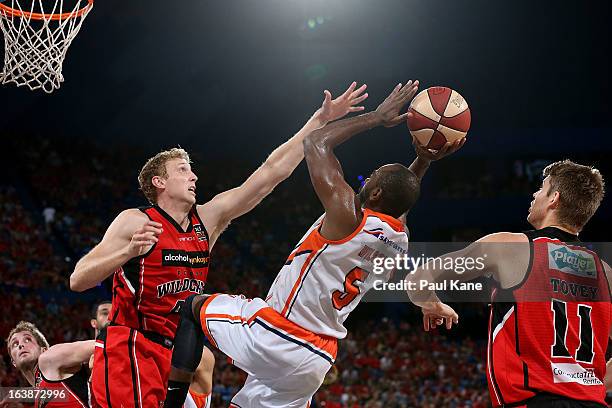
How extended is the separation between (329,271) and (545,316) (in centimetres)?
105

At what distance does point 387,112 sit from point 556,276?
1.24 metres

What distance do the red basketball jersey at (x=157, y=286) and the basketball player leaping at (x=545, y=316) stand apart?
5.28 feet

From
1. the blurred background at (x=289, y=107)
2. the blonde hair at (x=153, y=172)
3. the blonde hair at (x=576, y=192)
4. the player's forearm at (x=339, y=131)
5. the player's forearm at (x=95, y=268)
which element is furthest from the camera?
the blurred background at (x=289, y=107)

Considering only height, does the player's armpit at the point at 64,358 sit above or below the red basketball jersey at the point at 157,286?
below

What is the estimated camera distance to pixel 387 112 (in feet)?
13.1

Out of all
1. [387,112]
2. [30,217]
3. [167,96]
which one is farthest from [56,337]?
[387,112]

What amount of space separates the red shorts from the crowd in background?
7.04 m

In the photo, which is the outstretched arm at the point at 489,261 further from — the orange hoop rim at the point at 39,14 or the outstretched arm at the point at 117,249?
the orange hoop rim at the point at 39,14

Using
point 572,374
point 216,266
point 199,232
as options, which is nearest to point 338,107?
point 199,232

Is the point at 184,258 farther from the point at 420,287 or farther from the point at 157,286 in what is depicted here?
the point at 420,287

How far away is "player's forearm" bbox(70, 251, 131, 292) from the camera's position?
4.09 metres

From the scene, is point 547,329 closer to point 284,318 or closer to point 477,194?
point 284,318

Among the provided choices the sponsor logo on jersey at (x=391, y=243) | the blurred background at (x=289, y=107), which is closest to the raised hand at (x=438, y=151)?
the sponsor logo on jersey at (x=391, y=243)

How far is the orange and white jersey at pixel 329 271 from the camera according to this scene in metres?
3.72
